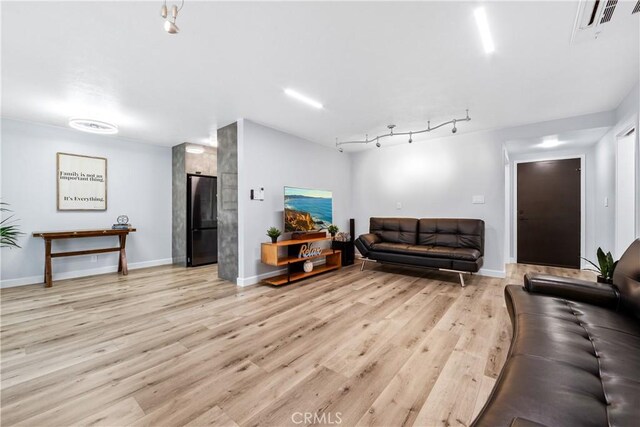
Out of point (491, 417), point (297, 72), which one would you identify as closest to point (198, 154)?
point (297, 72)

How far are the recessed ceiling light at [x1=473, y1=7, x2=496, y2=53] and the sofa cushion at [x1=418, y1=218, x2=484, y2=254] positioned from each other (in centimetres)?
276

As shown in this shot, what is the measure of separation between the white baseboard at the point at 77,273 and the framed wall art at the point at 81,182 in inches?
41.7

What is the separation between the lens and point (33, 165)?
3861 millimetres

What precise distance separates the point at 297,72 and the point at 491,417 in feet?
8.94

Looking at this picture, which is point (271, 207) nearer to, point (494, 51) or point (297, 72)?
point (297, 72)

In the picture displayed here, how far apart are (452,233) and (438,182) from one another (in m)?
1.01

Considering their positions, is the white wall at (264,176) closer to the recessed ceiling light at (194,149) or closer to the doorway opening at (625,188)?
the recessed ceiling light at (194,149)

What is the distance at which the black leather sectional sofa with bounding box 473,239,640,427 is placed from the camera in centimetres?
82

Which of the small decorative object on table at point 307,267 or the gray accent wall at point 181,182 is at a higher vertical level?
the gray accent wall at point 181,182

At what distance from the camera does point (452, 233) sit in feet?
14.1

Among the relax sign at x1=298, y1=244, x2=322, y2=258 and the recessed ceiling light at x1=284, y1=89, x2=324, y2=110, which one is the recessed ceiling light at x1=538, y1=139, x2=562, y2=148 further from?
the relax sign at x1=298, y1=244, x2=322, y2=258

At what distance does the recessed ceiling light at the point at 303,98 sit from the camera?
2.89 m

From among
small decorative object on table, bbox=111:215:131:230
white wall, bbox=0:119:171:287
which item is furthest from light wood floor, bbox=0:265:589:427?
small decorative object on table, bbox=111:215:131:230

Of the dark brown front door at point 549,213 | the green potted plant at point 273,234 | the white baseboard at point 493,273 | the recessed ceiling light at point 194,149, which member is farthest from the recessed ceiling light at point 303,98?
the dark brown front door at point 549,213
